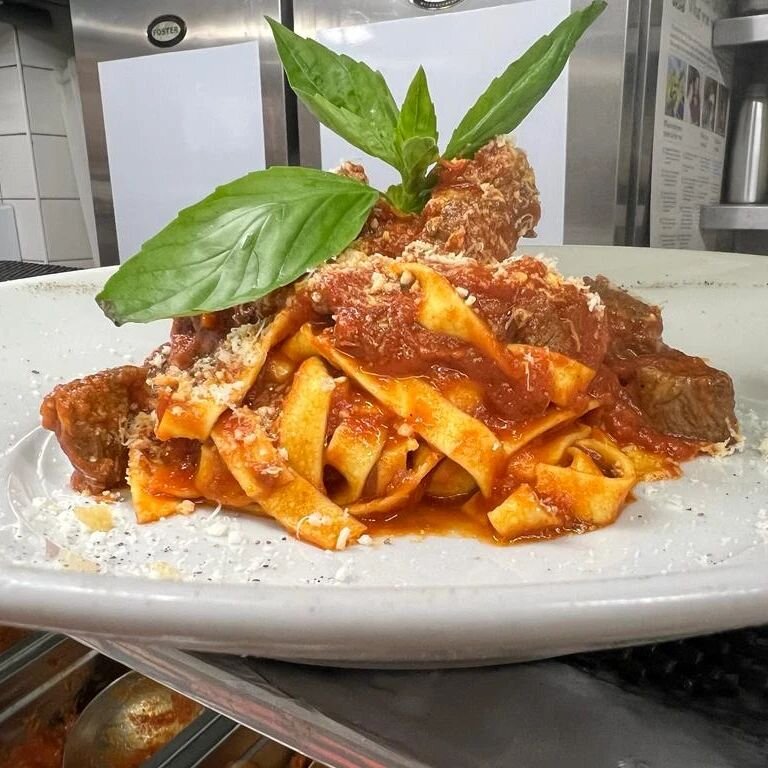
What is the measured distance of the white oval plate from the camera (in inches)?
→ 20.9

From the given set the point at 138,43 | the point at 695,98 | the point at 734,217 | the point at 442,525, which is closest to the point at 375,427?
the point at 442,525

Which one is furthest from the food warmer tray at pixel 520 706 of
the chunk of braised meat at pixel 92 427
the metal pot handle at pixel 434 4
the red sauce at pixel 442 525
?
the metal pot handle at pixel 434 4

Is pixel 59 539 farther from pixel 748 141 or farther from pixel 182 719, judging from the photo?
pixel 748 141

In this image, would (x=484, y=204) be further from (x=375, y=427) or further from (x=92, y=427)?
(x=92, y=427)

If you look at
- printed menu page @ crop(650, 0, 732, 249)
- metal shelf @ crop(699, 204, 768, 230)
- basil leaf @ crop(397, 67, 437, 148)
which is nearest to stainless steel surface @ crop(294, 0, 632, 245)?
printed menu page @ crop(650, 0, 732, 249)

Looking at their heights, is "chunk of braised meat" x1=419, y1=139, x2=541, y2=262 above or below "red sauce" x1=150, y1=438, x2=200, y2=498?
above

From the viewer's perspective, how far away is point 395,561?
962 millimetres

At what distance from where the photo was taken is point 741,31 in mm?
3391

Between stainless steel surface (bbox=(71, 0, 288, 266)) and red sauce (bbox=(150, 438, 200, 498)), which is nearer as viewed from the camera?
red sauce (bbox=(150, 438, 200, 498))

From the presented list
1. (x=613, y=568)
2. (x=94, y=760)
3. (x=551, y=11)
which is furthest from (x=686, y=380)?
(x=551, y=11)

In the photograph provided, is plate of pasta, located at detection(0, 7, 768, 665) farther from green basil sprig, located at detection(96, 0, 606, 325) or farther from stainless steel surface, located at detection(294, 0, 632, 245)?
stainless steel surface, located at detection(294, 0, 632, 245)

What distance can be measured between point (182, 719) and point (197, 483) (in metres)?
0.31

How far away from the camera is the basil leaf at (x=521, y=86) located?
128 cm

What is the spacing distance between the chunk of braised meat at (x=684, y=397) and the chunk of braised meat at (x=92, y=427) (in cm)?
82
